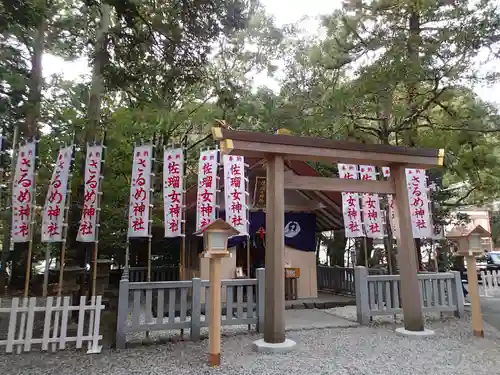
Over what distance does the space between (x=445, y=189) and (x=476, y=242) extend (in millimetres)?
8151

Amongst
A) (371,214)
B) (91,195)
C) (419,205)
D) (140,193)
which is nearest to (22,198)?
(91,195)

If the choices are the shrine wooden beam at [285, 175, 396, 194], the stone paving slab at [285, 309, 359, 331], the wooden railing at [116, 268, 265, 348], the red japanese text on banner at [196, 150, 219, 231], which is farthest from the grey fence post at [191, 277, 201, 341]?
the shrine wooden beam at [285, 175, 396, 194]

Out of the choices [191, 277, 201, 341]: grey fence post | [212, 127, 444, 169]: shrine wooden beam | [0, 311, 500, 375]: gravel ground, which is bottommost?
[0, 311, 500, 375]: gravel ground

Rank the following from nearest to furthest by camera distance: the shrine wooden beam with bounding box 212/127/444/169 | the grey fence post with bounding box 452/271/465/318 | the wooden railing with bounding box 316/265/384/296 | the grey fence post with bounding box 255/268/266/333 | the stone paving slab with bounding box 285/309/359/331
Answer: the shrine wooden beam with bounding box 212/127/444/169
the grey fence post with bounding box 255/268/266/333
the stone paving slab with bounding box 285/309/359/331
the grey fence post with bounding box 452/271/465/318
the wooden railing with bounding box 316/265/384/296

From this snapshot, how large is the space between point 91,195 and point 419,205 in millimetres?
7355

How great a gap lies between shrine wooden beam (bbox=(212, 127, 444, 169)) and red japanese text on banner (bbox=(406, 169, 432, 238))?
94.1 inches

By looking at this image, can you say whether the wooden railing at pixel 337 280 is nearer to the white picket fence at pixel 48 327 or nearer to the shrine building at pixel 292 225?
the shrine building at pixel 292 225

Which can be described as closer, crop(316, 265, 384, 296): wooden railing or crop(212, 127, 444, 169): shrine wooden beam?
crop(212, 127, 444, 169): shrine wooden beam

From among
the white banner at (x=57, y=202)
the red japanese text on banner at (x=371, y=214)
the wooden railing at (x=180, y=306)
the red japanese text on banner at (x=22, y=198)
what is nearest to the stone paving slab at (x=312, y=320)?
the wooden railing at (x=180, y=306)

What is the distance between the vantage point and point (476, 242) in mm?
6191

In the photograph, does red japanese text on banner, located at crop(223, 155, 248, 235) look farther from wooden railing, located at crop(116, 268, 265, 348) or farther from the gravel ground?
the gravel ground

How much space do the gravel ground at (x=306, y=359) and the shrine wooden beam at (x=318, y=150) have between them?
2.92 m

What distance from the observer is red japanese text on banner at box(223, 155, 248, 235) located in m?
7.78

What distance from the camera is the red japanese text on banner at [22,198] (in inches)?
239
